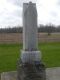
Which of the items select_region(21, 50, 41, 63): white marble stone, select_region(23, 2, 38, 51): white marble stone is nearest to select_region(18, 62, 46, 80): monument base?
select_region(21, 50, 41, 63): white marble stone

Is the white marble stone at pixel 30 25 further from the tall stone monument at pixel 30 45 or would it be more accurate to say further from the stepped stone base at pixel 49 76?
the stepped stone base at pixel 49 76

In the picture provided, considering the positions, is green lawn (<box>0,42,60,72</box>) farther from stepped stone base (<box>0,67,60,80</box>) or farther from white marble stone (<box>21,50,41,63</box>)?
white marble stone (<box>21,50,41,63</box>)

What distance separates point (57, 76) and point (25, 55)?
5.65 ft

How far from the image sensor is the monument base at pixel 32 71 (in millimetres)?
8234

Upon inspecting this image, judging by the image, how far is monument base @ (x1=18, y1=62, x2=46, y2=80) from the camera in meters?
8.23

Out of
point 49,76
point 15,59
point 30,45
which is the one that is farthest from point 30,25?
point 15,59

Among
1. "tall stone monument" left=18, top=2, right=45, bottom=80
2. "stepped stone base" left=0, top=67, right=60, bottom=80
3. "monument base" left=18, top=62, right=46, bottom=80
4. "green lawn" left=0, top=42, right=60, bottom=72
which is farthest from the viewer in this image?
"green lawn" left=0, top=42, right=60, bottom=72

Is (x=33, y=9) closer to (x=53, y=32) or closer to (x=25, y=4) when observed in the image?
(x=25, y=4)

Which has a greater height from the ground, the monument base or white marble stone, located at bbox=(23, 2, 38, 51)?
white marble stone, located at bbox=(23, 2, 38, 51)

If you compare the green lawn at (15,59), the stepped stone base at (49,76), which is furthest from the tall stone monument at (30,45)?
the green lawn at (15,59)

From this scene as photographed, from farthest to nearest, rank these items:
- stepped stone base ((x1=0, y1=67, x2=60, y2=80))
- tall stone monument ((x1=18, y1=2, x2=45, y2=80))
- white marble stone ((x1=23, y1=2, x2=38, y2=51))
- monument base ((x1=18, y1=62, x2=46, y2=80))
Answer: stepped stone base ((x1=0, y1=67, x2=60, y2=80)) < white marble stone ((x1=23, y1=2, x2=38, y2=51)) < tall stone monument ((x1=18, y1=2, x2=45, y2=80)) < monument base ((x1=18, y1=62, x2=46, y2=80))

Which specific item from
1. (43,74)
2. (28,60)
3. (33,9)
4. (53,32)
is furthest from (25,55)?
(53,32)

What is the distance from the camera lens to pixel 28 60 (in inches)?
337

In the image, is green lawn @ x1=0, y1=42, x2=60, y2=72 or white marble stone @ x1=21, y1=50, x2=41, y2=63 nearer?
white marble stone @ x1=21, y1=50, x2=41, y2=63
